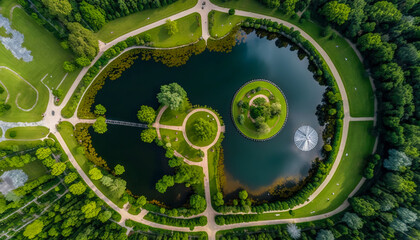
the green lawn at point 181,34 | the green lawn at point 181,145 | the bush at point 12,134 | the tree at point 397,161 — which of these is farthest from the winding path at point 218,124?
the tree at point 397,161

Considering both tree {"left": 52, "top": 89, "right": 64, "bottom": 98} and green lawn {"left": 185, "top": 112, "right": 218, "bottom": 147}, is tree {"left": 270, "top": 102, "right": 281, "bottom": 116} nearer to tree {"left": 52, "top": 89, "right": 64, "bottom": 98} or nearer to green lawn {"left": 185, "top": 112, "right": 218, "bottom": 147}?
green lawn {"left": 185, "top": 112, "right": 218, "bottom": 147}

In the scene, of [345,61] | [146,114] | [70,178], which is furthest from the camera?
[345,61]

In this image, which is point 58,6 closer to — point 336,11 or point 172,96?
point 172,96

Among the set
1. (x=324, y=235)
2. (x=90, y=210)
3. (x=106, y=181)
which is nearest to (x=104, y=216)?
(x=90, y=210)

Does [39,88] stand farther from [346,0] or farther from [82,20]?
[346,0]

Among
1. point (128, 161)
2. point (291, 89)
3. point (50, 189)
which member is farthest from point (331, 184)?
point (50, 189)

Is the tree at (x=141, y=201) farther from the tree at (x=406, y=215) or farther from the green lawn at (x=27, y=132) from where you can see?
the tree at (x=406, y=215)
